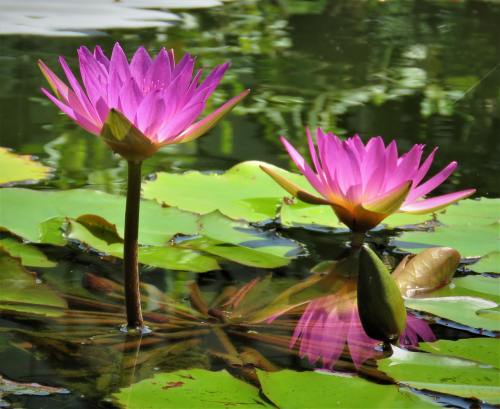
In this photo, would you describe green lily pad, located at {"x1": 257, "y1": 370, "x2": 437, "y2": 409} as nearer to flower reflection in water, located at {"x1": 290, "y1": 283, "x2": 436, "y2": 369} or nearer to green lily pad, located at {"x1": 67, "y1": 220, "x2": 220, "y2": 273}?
flower reflection in water, located at {"x1": 290, "y1": 283, "x2": 436, "y2": 369}

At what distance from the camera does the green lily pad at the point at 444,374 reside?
900 millimetres

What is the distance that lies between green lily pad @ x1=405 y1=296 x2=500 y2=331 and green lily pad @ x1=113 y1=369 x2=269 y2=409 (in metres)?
0.35

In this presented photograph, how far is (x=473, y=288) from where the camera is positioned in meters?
1.24

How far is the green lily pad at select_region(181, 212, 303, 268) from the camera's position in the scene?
1.31 meters

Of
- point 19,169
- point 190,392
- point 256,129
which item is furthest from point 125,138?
point 256,129

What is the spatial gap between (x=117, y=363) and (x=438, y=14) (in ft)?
11.4

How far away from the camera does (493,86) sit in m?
2.75

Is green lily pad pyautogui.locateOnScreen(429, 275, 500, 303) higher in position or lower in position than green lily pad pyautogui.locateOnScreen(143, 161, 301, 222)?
lower

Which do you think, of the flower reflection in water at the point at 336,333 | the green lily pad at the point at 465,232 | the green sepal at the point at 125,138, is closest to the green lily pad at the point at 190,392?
the flower reflection in water at the point at 336,333

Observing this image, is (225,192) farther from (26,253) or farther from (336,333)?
(336,333)

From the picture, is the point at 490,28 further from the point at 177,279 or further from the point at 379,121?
the point at 177,279

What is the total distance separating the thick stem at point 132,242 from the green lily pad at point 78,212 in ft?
1.03

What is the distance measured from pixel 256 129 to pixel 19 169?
25.9 inches

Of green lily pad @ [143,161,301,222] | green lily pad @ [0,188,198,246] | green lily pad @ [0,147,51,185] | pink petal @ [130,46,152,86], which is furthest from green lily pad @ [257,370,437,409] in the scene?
green lily pad @ [0,147,51,185]
